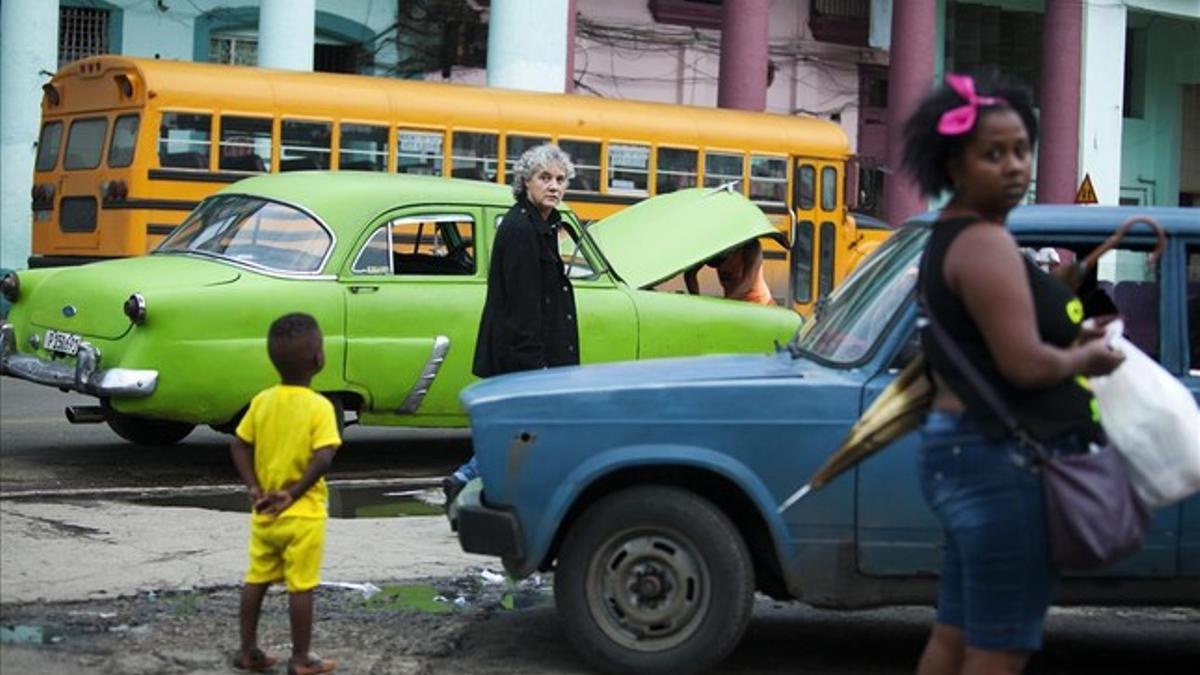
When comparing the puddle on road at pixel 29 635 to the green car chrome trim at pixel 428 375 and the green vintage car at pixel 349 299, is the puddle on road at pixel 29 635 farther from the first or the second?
the green car chrome trim at pixel 428 375

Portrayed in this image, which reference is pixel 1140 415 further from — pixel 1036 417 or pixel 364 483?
pixel 364 483

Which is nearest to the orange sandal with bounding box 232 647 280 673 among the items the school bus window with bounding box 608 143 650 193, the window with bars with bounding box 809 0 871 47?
the school bus window with bounding box 608 143 650 193

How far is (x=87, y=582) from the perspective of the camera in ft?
27.5

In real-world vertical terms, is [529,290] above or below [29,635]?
above

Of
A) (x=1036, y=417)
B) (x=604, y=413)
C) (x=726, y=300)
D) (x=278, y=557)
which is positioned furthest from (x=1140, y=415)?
(x=726, y=300)

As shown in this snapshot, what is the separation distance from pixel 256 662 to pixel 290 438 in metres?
0.76

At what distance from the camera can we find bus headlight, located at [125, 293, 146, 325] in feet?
37.3

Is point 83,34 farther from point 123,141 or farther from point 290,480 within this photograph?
point 290,480

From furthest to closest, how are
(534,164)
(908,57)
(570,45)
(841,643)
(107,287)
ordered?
(908,57) → (570,45) → (107,287) → (534,164) → (841,643)

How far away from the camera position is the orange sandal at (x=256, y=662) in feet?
22.6

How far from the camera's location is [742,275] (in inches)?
479

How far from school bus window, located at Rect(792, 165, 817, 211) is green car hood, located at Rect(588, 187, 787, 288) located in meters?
9.85

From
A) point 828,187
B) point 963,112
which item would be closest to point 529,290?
point 963,112

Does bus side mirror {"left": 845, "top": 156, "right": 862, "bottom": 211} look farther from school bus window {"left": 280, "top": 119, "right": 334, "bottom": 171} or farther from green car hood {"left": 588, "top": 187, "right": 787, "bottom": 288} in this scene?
green car hood {"left": 588, "top": 187, "right": 787, "bottom": 288}
